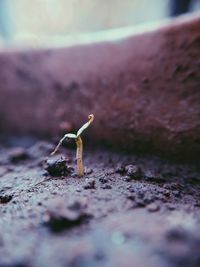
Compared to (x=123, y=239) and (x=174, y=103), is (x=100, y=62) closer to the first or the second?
(x=174, y=103)

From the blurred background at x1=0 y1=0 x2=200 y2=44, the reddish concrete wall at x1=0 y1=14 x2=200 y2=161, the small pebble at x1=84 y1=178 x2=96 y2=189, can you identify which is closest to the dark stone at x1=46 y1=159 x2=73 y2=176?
the small pebble at x1=84 y1=178 x2=96 y2=189

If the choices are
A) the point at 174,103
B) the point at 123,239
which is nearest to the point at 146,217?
the point at 123,239

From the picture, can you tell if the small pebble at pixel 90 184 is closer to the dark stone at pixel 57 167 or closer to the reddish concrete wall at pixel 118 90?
the dark stone at pixel 57 167

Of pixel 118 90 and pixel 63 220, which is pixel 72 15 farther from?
pixel 63 220

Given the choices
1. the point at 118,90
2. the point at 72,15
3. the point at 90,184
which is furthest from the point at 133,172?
the point at 72,15

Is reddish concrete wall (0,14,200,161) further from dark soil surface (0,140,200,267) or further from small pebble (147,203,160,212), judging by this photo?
small pebble (147,203,160,212)

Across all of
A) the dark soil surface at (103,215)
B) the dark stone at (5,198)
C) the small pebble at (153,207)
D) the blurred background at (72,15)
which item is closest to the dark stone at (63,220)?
the dark soil surface at (103,215)
